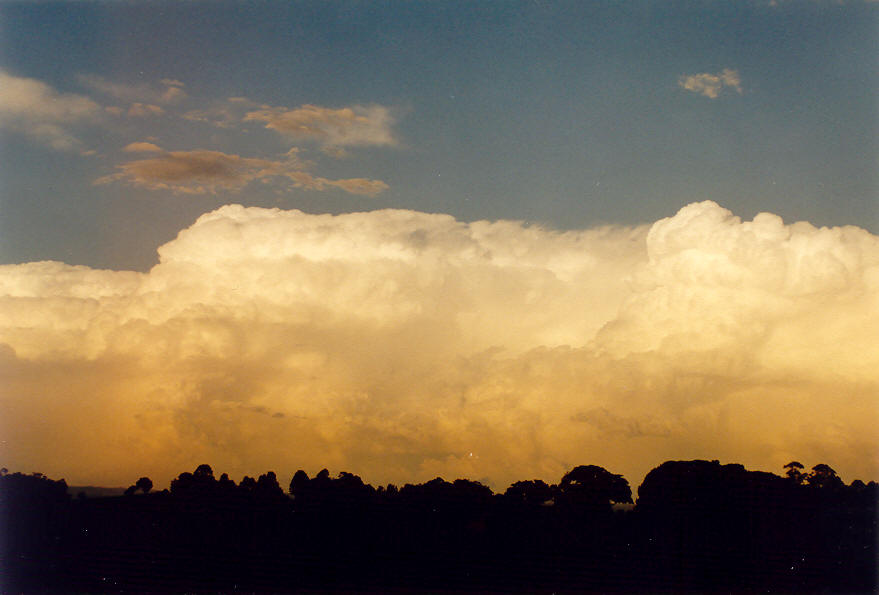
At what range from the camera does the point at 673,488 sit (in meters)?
32.1

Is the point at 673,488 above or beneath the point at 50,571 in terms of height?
above

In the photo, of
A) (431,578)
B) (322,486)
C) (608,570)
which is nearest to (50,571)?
(322,486)

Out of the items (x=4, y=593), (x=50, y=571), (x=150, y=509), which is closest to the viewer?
(x=4, y=593)

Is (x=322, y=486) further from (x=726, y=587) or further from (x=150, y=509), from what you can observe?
(x=726, y=587)

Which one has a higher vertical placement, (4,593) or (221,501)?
(221,501)

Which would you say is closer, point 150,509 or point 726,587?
point 726,587

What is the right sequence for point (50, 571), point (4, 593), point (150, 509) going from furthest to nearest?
1. point (150, 509)
2. point (50, 571)
3. point (4, 593)

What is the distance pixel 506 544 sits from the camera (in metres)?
29.7

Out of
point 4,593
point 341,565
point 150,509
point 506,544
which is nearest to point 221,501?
point 150,509

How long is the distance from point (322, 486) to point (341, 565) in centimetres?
383

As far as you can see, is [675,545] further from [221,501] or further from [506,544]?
[221,501]

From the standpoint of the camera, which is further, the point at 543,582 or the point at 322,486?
the point at 322,486

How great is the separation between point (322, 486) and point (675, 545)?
12.7m

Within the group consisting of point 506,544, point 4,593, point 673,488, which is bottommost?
point 4,593
